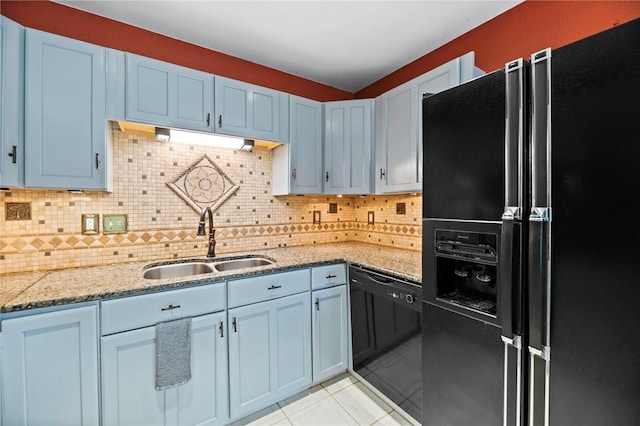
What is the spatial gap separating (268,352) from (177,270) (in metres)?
0.89

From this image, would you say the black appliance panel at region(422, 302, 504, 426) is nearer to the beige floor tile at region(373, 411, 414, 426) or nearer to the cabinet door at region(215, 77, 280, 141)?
the beige floor tile at region(373, 411, 414, 426)

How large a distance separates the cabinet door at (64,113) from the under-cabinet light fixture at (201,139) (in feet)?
1.09

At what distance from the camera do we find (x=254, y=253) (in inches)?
93.7

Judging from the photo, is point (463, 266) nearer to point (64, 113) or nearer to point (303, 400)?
point (303, 400)

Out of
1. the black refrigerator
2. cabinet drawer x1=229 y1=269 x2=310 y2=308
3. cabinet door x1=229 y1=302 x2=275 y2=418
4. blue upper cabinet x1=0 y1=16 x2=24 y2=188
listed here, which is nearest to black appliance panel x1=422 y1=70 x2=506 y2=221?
the black refrigerator

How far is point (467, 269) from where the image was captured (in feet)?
4.25

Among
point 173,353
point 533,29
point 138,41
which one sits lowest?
point 173,353

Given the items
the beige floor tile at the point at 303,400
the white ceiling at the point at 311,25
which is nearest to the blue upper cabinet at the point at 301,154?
the white ceiling at the point at 311,25

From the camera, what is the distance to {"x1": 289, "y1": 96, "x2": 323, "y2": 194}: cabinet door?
7.62 ft

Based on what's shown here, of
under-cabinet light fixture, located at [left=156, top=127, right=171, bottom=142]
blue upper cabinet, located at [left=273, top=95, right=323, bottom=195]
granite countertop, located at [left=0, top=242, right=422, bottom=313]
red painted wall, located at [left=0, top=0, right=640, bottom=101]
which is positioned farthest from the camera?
blue upper cabinet, located at [left=273, top=95, right=323, bottom=195]

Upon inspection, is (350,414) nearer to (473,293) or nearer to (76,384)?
(473,293)

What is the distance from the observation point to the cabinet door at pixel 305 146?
91.4 inches

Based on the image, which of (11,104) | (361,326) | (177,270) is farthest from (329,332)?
(11,104)

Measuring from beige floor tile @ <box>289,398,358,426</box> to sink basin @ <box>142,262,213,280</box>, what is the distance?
3.77ft
